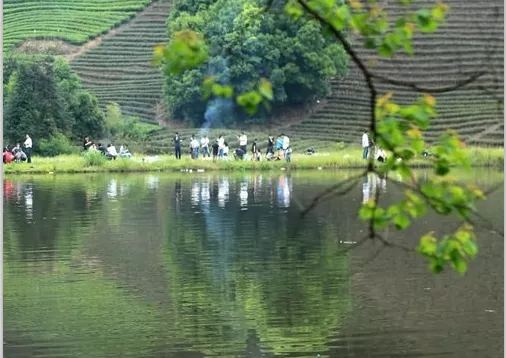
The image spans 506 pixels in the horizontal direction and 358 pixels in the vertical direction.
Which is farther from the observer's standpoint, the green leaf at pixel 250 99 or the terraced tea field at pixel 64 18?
the terraced tea field at pixel 64 18

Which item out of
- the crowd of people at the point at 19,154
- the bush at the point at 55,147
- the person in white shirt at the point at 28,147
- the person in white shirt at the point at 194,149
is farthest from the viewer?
the bush at the point at 55,147

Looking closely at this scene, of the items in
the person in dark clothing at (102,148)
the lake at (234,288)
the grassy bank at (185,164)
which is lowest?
the lake at (234,288)

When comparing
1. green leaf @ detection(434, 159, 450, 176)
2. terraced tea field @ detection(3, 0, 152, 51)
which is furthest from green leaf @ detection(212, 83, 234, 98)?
terraced tea field @ detection(3, 0, 152, 51)

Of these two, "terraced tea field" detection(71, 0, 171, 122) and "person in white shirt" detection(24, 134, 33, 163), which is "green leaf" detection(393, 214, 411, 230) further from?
"terraced tea field" detection(71, 0, 171, 122)

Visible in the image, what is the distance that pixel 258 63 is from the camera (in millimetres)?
43781

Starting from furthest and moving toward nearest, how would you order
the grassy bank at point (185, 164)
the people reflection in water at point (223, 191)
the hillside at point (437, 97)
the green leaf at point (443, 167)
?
the hillside at point (437, 97) < the grassy bank at point (185, 164) < the people reflection in water at point (223, 191) < the green leaf at point (443, 167)

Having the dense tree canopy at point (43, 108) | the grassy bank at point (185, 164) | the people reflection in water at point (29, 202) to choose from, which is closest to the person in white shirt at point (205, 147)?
the grassy bank at point (185, 164)

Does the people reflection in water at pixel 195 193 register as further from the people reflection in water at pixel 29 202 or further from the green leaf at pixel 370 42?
the green leaf at pixel 370 42

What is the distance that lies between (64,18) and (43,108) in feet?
64.3

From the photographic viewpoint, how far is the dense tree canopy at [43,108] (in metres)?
38.0

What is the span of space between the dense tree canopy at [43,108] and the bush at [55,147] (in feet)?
1.26

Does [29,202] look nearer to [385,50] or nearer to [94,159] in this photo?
[94,159]

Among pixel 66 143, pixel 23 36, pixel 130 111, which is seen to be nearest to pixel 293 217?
pixel 66 143

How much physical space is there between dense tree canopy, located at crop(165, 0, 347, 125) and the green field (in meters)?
1.27
